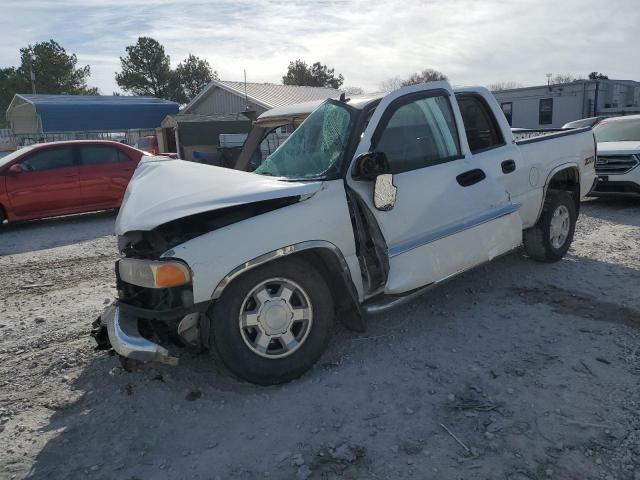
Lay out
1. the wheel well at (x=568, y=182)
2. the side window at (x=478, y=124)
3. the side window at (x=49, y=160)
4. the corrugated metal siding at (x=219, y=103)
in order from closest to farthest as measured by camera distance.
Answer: the side window at (x=478, y=124) → the wheel well at (x=568, y=182) → the side window at (x=49, y=160) → the corrugated metal siding at (x=219, y=103)

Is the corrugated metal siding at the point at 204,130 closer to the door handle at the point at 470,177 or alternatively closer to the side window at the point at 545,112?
the side window at the point at 545,112

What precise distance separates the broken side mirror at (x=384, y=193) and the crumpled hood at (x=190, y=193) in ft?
1.37

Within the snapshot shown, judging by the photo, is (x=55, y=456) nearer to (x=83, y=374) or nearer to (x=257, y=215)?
(x=83, y=374)

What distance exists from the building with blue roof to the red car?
30.0 m

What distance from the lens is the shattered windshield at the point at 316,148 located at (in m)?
3.68

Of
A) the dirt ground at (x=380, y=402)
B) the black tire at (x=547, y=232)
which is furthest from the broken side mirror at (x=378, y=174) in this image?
the black tire at (x=547, y=232)

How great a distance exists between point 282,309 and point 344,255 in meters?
0.58

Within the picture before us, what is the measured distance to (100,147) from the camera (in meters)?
10.2

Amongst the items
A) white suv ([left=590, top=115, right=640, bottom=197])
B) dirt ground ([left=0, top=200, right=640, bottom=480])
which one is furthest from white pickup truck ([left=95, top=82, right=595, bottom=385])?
white suv ([left=590, top=115, right=640, bottom=197])

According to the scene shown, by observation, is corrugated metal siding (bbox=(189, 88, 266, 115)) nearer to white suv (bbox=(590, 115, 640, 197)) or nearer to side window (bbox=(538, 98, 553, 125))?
side window (bbox=(538, 98, 553, 125))

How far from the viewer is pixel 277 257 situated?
3.16m

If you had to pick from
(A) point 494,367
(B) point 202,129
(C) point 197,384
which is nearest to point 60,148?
(C) point 197,384

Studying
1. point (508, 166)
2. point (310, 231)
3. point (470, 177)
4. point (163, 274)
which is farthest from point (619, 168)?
point (163, 274)


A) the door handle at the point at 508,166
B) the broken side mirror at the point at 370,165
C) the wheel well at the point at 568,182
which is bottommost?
the wheel well at the point at 568,182
